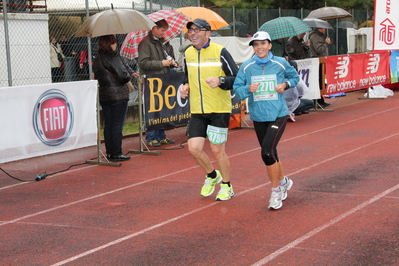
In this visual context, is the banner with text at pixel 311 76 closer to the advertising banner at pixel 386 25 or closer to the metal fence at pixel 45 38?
the metal fence at pixel 45 38

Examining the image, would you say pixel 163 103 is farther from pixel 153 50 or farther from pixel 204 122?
pixel 204 122

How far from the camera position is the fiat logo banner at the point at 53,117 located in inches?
372

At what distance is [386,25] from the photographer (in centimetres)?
2062

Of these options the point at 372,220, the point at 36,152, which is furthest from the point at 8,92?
the point at 372,220

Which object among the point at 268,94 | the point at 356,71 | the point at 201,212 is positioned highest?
the point at 268,94

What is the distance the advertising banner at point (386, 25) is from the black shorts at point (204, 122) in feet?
46.4

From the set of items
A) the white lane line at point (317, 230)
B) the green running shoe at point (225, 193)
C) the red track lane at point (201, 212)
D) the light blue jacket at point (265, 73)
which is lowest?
the red track lane at point (201, 212)

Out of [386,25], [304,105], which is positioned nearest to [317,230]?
[304,105]

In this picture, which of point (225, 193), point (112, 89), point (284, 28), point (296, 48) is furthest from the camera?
point (296, 48)

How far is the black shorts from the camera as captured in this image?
7672mm

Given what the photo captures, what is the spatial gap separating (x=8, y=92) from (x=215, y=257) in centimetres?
457

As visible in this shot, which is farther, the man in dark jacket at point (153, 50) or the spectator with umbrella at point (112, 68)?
the man in dark jacket at point (153, 50)

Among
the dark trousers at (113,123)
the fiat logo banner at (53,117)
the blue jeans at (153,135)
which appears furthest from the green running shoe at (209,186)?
the blue jeans at (153,135)

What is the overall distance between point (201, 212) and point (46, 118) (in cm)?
342
